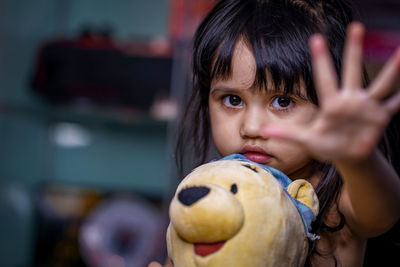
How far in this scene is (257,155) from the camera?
0.73 m

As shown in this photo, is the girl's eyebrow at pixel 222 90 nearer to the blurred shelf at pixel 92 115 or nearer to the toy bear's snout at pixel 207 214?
the toy bear's snout at pixel 207 214

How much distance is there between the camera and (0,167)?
7.55 ft

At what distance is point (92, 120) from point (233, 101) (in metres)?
1.91

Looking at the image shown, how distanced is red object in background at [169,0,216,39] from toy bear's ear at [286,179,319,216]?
52.7 inches

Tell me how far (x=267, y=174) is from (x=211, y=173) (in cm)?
8

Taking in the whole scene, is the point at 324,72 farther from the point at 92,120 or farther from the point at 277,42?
the point at 92,120

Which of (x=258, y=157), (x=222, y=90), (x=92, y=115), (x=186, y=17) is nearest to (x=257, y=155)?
(x=258, y=157)

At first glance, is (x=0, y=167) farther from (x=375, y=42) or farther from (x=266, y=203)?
(x=266, y=203)

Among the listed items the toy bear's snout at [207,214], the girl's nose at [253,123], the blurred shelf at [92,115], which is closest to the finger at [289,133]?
the toy bear's snout at [207,214]

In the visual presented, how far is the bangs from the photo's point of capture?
0.72 metres

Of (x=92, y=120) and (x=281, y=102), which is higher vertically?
(x=281, y=102)

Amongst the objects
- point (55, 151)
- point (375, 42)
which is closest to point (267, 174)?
point (375, 42)

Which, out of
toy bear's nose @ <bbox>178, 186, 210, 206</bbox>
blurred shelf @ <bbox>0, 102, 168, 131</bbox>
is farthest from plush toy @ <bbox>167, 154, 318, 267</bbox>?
blurred shelf @ <bbox>0, 102, 168, 131</bbox>

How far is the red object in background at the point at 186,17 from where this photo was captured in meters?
1.93
